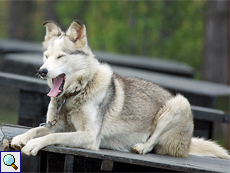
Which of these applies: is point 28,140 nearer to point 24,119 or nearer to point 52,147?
point 52,147

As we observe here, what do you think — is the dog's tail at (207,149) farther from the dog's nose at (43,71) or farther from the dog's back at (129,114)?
the dog's nose at (43,71)

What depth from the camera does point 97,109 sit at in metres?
4.37

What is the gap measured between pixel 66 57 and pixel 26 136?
90 centimetres

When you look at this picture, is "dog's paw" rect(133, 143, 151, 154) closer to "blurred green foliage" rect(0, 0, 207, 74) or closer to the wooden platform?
the wooden platform

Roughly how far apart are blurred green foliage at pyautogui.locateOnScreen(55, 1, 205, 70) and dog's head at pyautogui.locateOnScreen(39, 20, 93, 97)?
13.4 meters

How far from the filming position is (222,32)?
1350cm

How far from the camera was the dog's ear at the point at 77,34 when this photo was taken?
437 cm

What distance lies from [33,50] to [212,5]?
6.11 m

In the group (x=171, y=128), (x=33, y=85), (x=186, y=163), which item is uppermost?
(x=33, y=85)

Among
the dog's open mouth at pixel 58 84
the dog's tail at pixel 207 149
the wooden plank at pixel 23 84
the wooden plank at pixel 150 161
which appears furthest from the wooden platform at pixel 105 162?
the wooden plank at pixel 23 84

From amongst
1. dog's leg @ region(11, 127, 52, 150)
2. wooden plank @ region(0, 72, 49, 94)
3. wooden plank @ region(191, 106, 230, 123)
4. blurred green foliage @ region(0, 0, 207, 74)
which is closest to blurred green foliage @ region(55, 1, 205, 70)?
blurred green foliage @ region(0, 0, 207, 74)

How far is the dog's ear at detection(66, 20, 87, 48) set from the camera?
437cm

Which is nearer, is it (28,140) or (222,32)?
(28,140)

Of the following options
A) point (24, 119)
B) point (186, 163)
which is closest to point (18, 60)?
point (24, 119)
